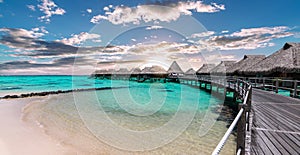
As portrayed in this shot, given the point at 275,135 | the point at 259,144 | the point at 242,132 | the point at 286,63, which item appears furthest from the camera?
the point at 286,63

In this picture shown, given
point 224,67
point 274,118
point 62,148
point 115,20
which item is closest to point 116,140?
point 62,148

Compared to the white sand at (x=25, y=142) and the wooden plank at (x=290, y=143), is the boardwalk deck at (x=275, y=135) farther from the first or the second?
the white sand at (x=25, y=142)

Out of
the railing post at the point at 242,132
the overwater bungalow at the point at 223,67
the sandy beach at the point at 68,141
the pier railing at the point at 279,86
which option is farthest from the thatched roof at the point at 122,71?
the railing post at the point at 242,132

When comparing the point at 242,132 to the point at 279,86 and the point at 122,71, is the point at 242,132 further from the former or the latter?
the point at 122,71

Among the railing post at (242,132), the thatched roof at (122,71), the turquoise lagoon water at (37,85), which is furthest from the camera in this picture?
the thatched roof at (122,71)

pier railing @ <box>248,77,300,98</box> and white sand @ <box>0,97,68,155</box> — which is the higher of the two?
pier railing @ <box>248,77,300,98</box>

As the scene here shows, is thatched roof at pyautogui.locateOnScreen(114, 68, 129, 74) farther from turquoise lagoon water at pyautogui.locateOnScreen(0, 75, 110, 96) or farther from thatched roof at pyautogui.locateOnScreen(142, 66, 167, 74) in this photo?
turquoise lagoon water at pyautogui.locateOnScreen(0, 75, 110, 96)

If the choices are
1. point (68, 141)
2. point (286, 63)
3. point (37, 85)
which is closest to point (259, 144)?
point (68, 141)

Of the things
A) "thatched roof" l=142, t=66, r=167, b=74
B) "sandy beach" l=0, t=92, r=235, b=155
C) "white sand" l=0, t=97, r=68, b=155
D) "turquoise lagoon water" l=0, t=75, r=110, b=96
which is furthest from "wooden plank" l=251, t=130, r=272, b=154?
"thatched roof" l=142, t=66, r=167, b=74

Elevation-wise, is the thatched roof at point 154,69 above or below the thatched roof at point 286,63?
above

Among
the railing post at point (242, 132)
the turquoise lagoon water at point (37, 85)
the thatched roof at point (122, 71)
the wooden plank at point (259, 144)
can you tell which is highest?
the thatched roof at point (122, 71)

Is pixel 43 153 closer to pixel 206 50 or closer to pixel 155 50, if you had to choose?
pixel 155 50

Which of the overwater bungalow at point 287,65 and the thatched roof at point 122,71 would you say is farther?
the thatched roof at point 122,71

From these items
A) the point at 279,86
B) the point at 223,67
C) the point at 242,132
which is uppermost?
the point at 223,67
